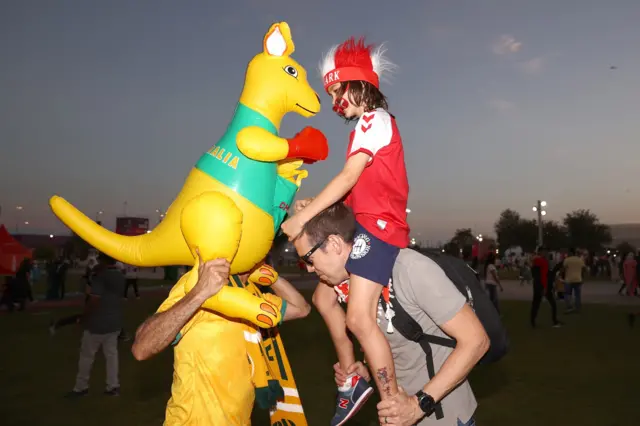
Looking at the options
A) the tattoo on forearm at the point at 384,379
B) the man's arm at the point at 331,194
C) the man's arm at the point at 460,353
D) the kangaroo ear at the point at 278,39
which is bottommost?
the tattoo on forearm at the point at 384,379

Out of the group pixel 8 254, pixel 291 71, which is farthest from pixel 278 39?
pixel 8 254

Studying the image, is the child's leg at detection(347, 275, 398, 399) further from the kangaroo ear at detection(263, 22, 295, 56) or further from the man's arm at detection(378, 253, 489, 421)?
the kangaroo ear at detection(263, 22, 295, 56)

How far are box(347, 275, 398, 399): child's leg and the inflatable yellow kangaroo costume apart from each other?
1.18ft

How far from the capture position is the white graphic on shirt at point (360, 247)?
2.32m

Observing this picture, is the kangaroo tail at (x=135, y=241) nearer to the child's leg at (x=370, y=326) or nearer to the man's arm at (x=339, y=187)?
the man's arm at (x=339, y=187)

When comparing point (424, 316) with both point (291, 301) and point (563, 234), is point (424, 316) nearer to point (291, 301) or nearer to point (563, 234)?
point (291, 301)

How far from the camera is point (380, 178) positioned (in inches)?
103

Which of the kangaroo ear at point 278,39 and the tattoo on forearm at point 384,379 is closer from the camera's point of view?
the tattoo on forearm at point 384,379

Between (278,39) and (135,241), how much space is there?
1329 mm

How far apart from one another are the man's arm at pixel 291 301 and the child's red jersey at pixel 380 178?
0.75m

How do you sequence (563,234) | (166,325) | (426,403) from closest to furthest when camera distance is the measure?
1. (426,403)
2. (166,325)
3. (563,234)

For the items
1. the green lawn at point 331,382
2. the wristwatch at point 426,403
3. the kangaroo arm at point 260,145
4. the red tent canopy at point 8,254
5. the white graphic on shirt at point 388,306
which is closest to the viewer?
the wristwatch at point 426,403

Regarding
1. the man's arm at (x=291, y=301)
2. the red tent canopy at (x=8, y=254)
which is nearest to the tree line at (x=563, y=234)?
the red tent canopy at (x=8, y=254)

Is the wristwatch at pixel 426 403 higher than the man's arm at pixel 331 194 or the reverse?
the reverse
